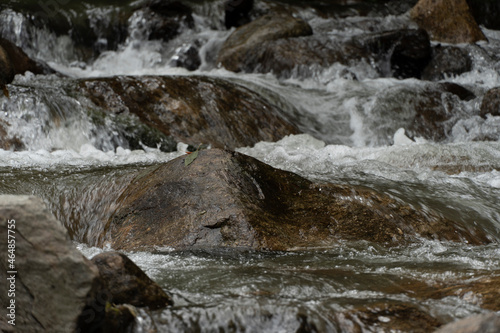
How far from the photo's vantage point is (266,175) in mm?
4074

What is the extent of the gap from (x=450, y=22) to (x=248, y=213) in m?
12.6

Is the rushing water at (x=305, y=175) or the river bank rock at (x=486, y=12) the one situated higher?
the river bank rock at (x=486, y=12)

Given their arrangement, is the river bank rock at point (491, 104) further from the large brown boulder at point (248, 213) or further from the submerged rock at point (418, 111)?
the large brown boulder at point (248, 213)

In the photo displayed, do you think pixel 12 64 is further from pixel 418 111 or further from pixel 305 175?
pixel 418 111

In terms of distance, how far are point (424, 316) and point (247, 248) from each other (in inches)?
51.6

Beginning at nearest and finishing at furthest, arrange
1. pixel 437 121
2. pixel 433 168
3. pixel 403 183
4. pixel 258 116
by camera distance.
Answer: pixel 403 183 → pixel 433 168 → pixel 258 116 → pixel 437 121

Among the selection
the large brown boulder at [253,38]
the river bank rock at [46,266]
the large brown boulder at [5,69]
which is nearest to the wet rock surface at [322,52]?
the large brown boulder at [253,38]

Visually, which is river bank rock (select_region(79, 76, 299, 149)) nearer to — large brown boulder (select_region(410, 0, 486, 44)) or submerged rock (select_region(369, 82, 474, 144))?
submerged rock (select_region(369, 82, 474, 144))

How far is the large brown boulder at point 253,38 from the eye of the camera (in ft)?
39.7

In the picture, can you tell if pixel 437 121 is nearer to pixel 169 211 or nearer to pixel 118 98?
pixel 118 98

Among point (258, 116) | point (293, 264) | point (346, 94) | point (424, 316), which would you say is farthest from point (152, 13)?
point (424, 316)

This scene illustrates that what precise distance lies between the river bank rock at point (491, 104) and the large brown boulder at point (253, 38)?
14.6 feet

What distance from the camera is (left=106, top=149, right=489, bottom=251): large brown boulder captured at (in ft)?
11.7

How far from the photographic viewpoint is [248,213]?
11.8 ft
